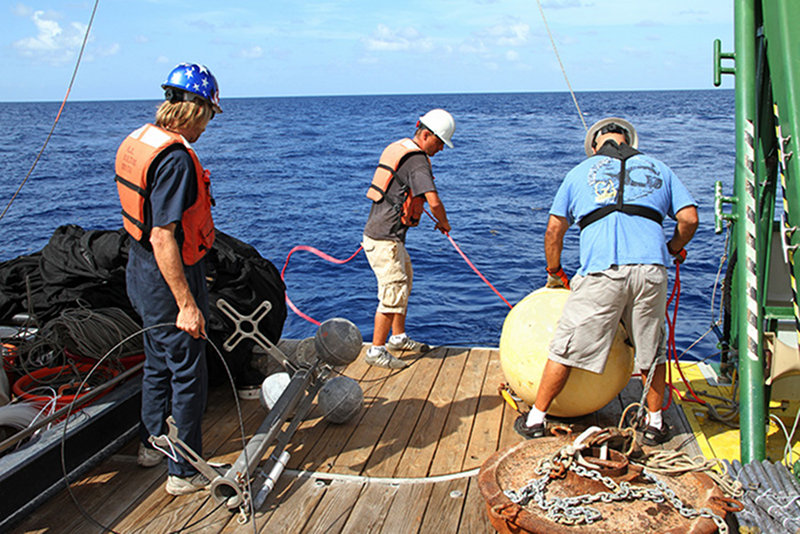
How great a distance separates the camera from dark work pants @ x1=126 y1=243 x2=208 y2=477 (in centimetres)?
342

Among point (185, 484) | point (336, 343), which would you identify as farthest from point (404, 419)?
point (185, 484)

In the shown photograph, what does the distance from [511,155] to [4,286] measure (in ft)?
91.7

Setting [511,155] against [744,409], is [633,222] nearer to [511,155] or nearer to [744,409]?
[744,409]

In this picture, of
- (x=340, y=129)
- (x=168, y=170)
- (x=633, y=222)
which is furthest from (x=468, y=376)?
(x=340, y=129)

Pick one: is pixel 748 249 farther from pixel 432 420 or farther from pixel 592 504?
pixel 432 420

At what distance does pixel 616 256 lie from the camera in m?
3.72

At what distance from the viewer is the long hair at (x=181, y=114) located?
3.32 metres

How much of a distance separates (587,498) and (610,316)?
4.06 ft

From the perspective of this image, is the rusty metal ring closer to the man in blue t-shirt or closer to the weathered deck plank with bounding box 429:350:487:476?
the man in blue t-shirt

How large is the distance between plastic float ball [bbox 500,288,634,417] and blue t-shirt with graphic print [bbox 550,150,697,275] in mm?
472

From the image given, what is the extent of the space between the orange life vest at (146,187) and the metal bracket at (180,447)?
817 mm

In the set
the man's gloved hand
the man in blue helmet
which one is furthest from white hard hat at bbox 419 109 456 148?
the man in blue helmet

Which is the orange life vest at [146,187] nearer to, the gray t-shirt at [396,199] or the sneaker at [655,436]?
the gray t-shirt at [396,199]

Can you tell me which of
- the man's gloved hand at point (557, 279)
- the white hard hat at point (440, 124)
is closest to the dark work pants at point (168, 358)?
the man's gloved hand at point (557, 279)
